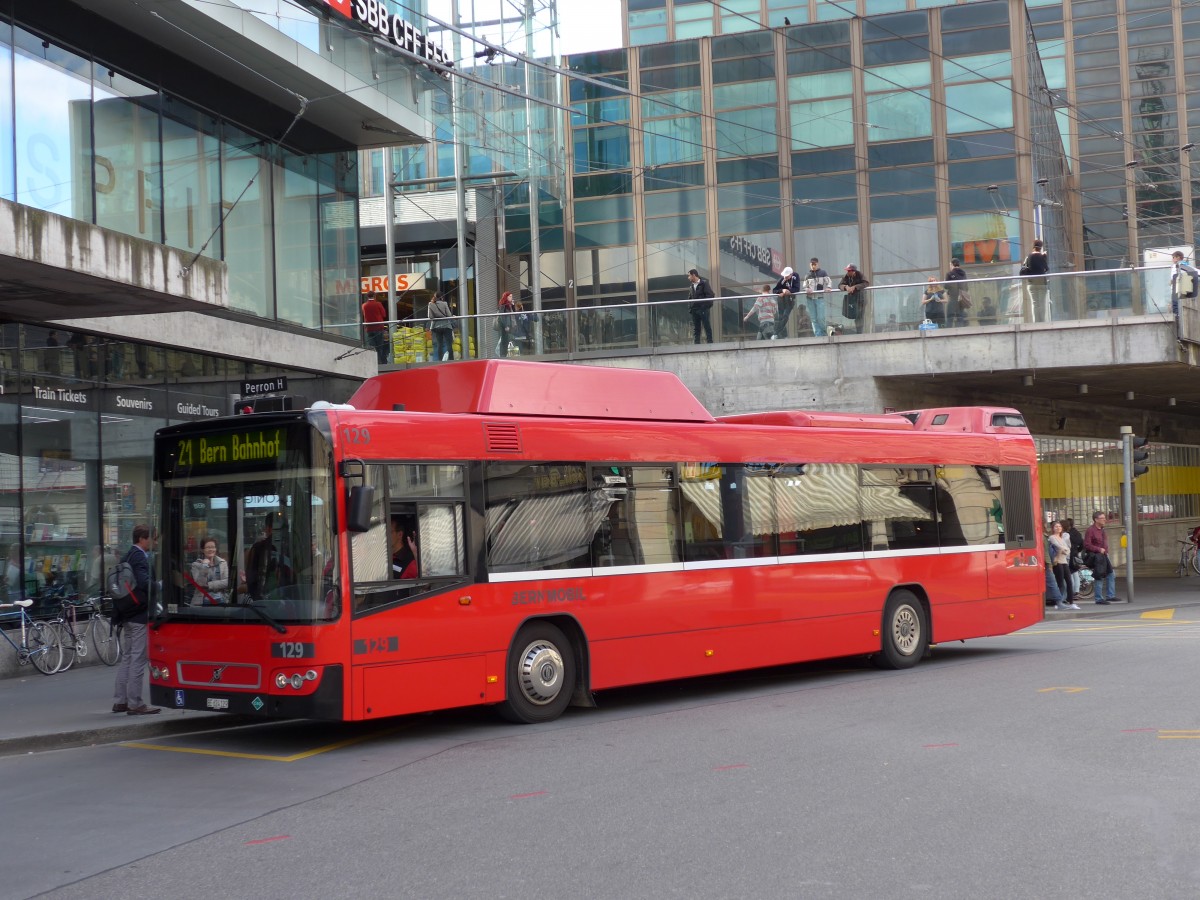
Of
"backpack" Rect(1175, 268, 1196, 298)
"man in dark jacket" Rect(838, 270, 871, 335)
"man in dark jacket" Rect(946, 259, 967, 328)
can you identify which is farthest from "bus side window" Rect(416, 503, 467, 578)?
"backpack" Rect(1175, 268, 1196, 298)

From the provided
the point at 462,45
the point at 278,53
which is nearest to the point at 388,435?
the point at 278,53

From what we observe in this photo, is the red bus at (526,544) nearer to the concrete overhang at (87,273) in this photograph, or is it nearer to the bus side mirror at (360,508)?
the bus side mirror at (360,508)

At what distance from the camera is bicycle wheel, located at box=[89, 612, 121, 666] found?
17.5 m

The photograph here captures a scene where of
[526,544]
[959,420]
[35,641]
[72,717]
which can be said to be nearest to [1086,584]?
[959,420]

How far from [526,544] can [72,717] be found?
4.59 metres

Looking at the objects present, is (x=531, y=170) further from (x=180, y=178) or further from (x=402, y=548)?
(x=402, y=548)

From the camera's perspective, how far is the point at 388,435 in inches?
419

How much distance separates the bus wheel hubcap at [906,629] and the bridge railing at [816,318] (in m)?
11.1

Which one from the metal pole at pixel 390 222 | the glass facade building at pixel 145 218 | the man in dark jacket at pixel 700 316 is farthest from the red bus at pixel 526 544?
the metal pole at pixel 390 222

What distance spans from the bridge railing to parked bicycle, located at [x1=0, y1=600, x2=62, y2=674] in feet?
33.0

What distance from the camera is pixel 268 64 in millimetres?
19734

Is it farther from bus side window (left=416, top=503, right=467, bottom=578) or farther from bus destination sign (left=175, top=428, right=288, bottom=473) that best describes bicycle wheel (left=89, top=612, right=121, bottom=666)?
bus side window (left=416, top=503, right=467, bottom=578)

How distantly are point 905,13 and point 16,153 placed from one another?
29627 mm

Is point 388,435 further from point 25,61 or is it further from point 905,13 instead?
point 905,13
